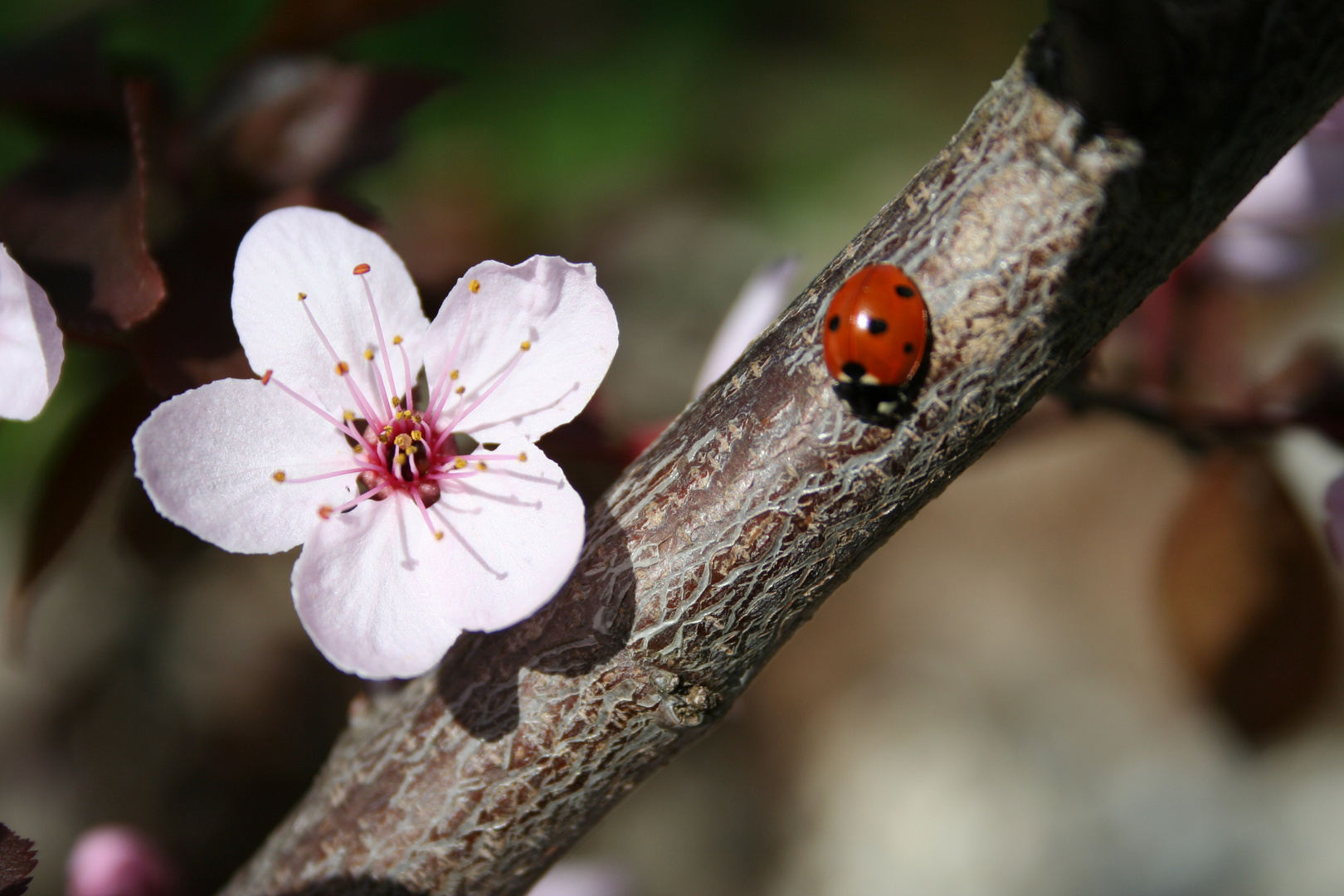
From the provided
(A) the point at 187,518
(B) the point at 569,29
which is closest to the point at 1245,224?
(A) the point at 187,518

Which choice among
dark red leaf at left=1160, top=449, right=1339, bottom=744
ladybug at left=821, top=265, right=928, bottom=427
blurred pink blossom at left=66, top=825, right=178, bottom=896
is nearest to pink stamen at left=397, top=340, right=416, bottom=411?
ladybug at left=821, top=265, right=928, bottom=427

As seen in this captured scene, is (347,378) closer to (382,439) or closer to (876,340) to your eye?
(382,439)

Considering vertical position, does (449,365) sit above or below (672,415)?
above

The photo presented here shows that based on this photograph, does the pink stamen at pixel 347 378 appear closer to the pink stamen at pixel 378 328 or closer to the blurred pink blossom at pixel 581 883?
the pink stamen at pixel 378 328

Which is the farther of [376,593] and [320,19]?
[320,19]

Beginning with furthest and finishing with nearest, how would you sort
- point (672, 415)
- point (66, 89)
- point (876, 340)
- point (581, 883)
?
point (672, 415) → point (581, 883) → point (66, 89) → point (876, 340)

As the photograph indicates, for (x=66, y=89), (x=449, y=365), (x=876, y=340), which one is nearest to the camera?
(x=876, y=340)

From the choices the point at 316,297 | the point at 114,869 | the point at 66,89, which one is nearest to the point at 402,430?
the point at 316,297

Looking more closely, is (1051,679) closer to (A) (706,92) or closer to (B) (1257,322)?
(B) (1257,322)
